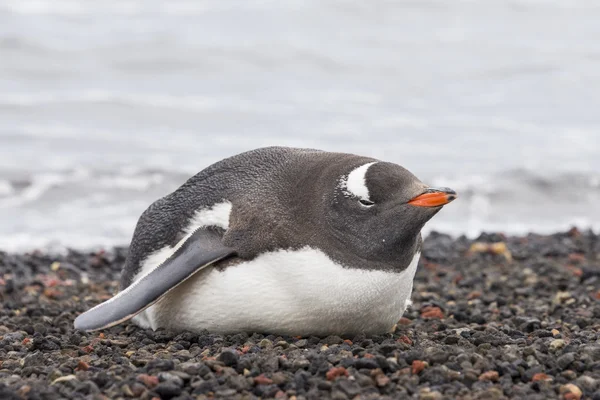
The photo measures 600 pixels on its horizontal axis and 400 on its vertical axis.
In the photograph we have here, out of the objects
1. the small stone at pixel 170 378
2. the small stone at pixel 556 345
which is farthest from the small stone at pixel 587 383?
the small stone at pixel 170 378

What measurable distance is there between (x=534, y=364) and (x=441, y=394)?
675 millimetres

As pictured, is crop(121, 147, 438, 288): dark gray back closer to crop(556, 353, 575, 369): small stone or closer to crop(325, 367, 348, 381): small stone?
crop(325, 367, 348, 381): small stone

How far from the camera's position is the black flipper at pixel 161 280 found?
547cm

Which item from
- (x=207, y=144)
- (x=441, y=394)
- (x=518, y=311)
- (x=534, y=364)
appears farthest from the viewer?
(x=207, y=144)

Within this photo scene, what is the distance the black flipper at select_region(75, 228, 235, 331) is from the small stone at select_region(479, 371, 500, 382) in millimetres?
1634

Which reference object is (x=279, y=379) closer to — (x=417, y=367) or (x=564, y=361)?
(x=417, y=367)

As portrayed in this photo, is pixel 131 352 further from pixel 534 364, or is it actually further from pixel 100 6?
pixel 100 6

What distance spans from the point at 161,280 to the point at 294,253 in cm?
81

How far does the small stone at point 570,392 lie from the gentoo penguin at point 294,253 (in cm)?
114

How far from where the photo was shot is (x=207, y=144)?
19469 millimetres

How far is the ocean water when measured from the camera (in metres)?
Answer: 15.3

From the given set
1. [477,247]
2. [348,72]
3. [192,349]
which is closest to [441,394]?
[192,349]

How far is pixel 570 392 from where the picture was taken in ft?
14.4

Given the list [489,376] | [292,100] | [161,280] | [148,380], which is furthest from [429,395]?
[292,100]
